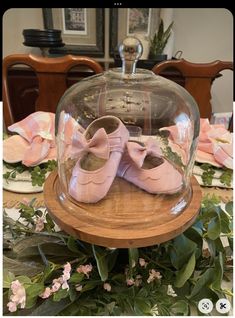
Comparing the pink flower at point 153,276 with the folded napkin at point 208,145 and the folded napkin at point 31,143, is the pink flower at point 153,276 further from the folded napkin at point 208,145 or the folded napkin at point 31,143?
the folded napkin at point 31,143

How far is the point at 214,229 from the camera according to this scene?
1.12 feet

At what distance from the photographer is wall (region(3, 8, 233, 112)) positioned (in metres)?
1.23

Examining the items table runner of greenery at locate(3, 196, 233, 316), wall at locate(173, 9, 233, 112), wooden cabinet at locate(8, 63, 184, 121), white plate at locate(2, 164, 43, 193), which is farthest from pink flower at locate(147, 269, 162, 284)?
wall at locate(173, 9, 233, 112)

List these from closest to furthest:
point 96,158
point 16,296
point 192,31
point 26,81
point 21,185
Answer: point 16,296 < point 96,158 < point 21,185 < point 26,81 < point 192,31

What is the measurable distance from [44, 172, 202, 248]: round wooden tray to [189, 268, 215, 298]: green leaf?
0.07m

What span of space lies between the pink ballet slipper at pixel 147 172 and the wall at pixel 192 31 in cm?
94

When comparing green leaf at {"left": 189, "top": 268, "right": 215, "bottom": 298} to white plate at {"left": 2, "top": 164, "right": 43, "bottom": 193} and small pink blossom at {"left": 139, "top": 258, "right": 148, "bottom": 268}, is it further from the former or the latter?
white plate at {"left": 2, "top": 164, "right": 43, "bottom": 193}

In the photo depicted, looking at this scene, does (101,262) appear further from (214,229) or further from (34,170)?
(34,170)

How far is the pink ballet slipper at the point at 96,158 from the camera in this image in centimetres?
34

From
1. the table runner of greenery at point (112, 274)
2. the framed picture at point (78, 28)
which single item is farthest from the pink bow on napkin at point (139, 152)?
the framed picture at point (78, 28)

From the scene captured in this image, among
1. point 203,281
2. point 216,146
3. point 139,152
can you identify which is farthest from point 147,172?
point 216,146

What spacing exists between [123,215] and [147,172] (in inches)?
3.2

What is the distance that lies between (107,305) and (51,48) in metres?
1.07

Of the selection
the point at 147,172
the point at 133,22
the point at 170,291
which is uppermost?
the point at 133,22
